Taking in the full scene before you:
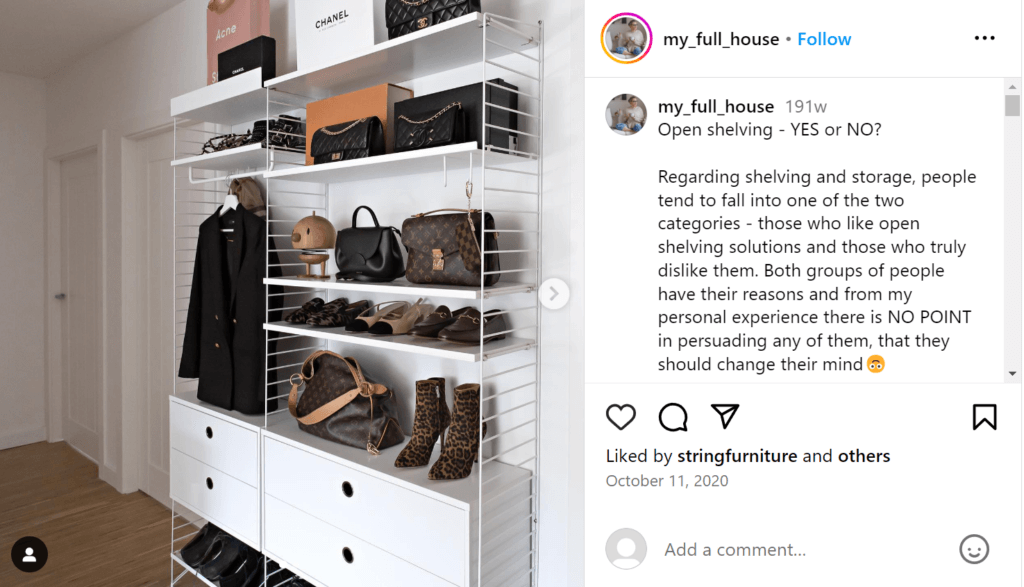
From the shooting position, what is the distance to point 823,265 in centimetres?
87

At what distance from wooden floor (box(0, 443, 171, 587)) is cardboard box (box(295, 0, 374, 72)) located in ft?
6.99

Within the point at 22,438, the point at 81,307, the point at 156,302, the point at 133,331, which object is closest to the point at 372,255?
the point at 156,302

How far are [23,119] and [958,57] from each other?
5.00m

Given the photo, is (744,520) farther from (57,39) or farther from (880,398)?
(57,39)

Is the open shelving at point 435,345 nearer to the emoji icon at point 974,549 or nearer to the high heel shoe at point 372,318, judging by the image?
the high heel shoe at point 372,318

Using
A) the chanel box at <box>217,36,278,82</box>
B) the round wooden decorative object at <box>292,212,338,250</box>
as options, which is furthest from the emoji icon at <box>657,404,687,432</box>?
the chanel box at <box>217,36,278,82</box>

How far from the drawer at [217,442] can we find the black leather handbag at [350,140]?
3.20 feet

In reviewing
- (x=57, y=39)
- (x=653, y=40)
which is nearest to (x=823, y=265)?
(x=653, y=40)

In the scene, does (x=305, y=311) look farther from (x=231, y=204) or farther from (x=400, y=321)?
(x=231, y=204)

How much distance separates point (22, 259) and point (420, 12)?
12.9 feet

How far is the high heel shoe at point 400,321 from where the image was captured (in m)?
1.71

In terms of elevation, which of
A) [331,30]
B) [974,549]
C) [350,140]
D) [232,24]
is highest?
[232,24]

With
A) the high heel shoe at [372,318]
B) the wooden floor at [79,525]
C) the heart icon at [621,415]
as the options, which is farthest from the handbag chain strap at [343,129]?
the wooden floor at [79,525]

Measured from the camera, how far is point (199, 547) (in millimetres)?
2299
